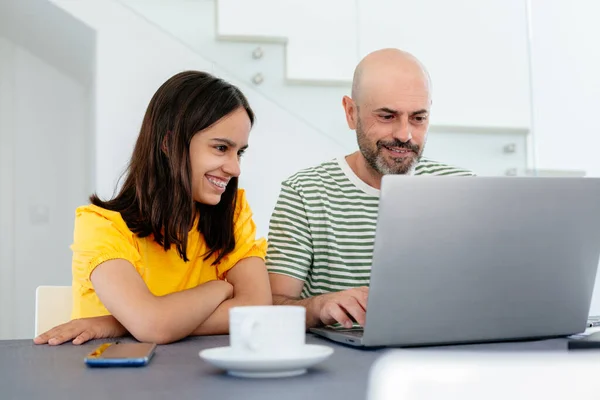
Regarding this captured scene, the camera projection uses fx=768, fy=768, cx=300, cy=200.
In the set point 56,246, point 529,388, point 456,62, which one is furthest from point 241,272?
point 56,246

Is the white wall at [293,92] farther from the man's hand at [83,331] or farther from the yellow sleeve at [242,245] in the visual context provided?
the man's hand at [83,331]

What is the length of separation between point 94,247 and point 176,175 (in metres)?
0.25

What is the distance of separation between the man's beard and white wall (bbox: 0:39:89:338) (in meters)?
2.24

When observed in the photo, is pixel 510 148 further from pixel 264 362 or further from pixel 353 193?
pixel 264 362

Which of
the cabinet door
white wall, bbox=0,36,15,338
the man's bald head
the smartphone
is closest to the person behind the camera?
the smartphone

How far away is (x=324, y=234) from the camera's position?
1.62 m

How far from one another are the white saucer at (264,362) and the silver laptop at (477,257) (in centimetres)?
16

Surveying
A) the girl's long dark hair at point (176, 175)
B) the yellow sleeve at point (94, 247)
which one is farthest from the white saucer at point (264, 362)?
the girl's long dark hair at point (176, 175)

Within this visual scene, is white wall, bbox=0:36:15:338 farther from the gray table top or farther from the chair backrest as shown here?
the gray table top

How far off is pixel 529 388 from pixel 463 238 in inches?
23.2

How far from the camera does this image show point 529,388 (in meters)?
0.33

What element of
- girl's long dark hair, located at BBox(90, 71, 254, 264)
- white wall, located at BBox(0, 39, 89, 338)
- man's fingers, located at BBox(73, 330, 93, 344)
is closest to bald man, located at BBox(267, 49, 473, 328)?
girl's long dark hair, located at BBox(90, 71, 254, 264)

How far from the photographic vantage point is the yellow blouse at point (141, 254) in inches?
51.6

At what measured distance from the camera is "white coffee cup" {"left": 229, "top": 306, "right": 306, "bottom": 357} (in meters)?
0.76
